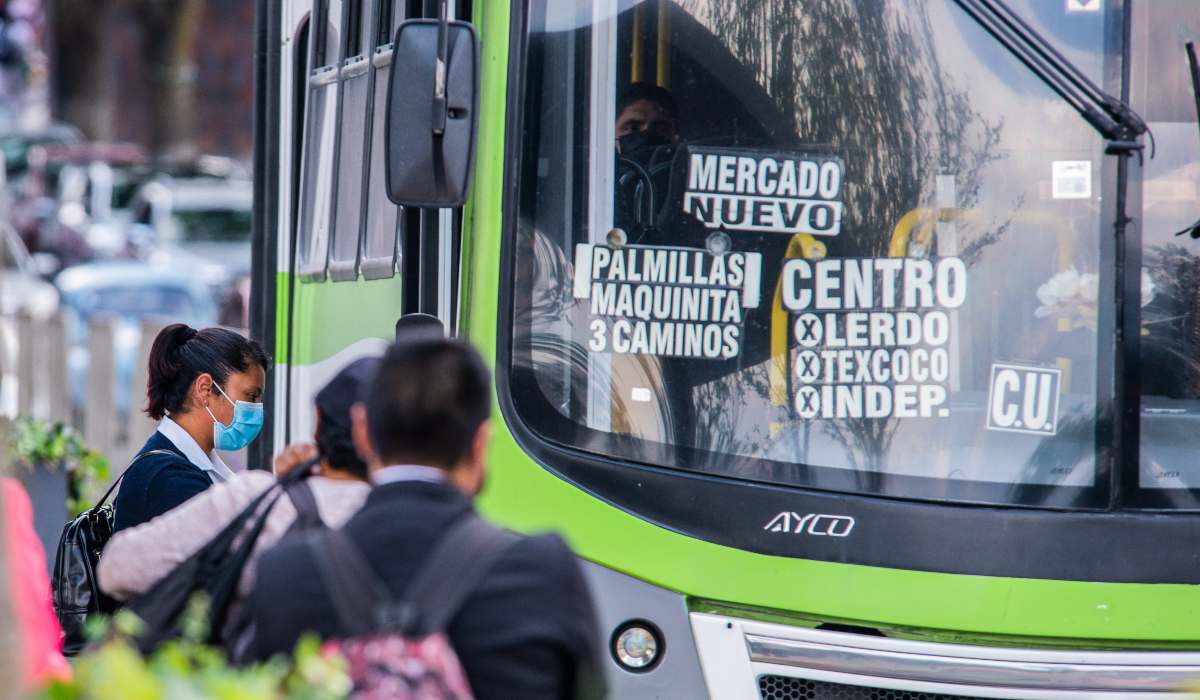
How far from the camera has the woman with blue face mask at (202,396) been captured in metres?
4.71

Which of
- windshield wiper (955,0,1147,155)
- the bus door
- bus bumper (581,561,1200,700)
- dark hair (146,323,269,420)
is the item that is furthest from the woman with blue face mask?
windshield wiper (955,0,1147,155)

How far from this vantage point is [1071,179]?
451 centimetres

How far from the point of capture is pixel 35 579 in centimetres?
329

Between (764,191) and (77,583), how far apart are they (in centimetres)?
198

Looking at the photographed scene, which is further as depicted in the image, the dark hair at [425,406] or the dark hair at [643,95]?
the dark hair at [643,95]

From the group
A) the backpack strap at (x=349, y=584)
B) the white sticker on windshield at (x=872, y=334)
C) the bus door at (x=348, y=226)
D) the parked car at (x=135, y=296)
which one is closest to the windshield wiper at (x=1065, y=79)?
the white sticker on windshield at (x=872, y=334)

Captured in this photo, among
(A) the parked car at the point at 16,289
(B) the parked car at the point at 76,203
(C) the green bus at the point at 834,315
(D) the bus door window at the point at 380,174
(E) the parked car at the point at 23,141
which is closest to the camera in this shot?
(C) the green bus at the point at 834,315

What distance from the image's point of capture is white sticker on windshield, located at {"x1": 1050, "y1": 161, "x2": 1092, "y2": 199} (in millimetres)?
4500

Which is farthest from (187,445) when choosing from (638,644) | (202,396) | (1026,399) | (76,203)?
(76,203)

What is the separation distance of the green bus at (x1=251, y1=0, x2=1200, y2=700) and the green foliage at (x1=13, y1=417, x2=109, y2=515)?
4239 millimetres

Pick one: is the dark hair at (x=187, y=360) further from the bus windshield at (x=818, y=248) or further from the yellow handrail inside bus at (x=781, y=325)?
the yellow handrail inside bus at (x=781, y=325)

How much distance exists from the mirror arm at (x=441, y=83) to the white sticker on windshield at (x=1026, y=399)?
58.8 inches

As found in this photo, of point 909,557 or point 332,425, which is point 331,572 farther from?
point 909,557

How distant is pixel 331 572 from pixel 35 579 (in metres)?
0.74
